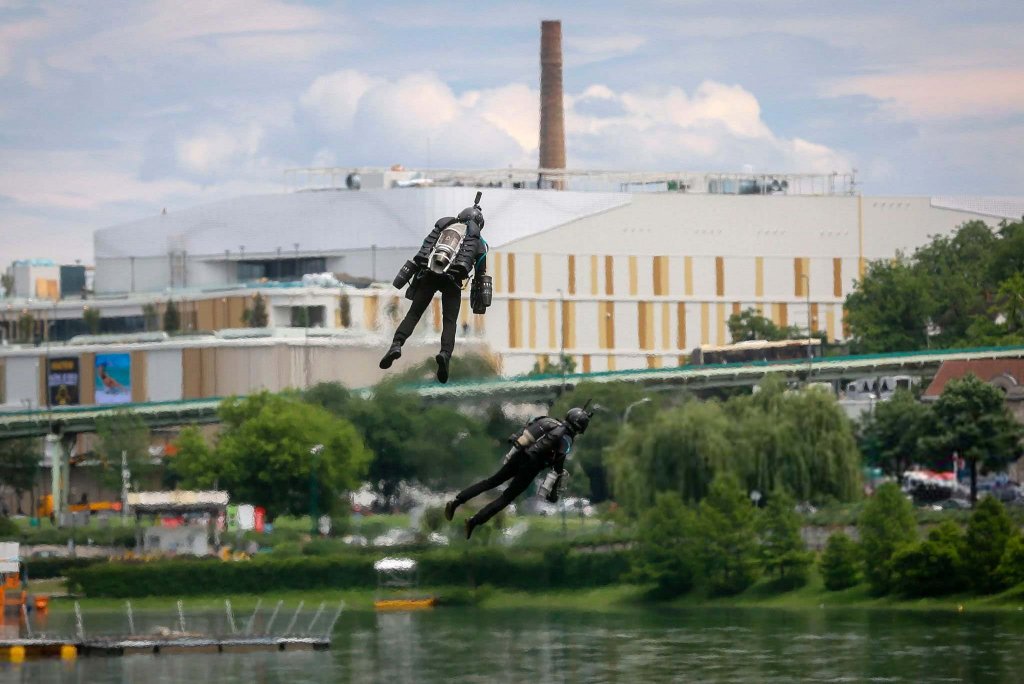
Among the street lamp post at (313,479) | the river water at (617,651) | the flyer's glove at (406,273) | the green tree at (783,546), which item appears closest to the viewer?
the flyer's glove at (406,273)

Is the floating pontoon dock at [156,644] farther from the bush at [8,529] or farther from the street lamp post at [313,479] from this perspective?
the bush at [8,529]

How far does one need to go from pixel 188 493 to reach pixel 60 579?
34.5 ft

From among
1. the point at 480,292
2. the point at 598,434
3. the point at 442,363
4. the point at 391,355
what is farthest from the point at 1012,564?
the point at 480,292

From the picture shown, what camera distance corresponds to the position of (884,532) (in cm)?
13862

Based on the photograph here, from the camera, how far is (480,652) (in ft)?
422

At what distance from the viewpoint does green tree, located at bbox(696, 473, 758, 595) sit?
467 ft

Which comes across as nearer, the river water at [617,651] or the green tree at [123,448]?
the river water at [617,651]

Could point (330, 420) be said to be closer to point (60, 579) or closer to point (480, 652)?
point (60, 579)

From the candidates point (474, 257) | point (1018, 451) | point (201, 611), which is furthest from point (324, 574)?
point (474, 257)

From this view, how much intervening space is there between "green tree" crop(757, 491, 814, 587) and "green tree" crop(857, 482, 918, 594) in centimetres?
375

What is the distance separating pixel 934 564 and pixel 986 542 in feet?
10.6

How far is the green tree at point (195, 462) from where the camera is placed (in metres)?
170

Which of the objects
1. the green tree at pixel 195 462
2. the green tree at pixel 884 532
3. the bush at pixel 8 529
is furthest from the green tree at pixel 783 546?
the bush at pixel 8 529

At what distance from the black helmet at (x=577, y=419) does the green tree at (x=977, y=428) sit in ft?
379
